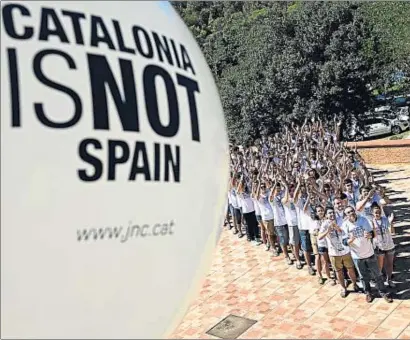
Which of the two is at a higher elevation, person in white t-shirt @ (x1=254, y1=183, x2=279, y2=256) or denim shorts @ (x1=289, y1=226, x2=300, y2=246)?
person in white t-shirt @ (x1=254, y1=183, x2=279, y2=256)

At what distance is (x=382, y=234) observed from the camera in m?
7.49

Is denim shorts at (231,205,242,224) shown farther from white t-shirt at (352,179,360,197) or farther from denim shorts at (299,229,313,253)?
denim shorts at (299,229,313,253)

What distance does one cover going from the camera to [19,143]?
2037 millimetres

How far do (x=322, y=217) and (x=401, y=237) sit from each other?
3.19 meters

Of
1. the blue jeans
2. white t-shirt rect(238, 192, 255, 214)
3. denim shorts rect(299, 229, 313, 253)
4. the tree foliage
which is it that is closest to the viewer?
the blue jeans

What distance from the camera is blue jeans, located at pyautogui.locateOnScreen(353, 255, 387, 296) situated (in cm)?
727

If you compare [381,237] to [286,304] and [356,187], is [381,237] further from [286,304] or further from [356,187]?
[356,187]

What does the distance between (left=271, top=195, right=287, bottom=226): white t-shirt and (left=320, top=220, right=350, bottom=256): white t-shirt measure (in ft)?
5.15

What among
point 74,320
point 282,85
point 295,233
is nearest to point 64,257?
point 74,320

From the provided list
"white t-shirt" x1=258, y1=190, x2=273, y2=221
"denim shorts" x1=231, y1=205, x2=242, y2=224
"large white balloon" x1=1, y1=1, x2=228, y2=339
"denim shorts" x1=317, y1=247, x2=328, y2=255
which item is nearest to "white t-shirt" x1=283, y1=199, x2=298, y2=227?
"white t-shirt" x1=258, y1=190, x2=273, y2=221

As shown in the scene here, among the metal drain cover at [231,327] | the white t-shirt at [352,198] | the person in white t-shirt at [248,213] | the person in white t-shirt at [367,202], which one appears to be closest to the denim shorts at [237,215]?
the person in white t-shirt at [248,213]

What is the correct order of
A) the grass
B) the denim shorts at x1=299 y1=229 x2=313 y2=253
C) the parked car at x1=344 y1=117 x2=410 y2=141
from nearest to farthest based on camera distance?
the denim shorts at x1=299 y1=229 x2=313 y2=253 < the grass < the parked car at x1=344 y1=117 x2=410 y2=141

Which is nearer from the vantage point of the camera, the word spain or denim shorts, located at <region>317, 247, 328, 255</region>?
the word spain

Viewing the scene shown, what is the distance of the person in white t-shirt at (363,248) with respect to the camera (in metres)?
7.15
